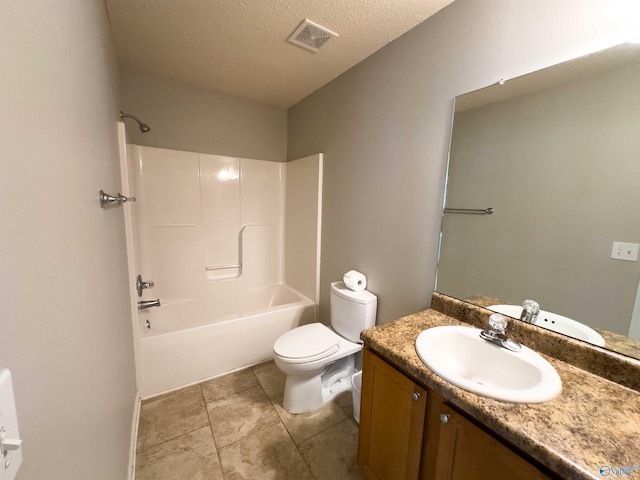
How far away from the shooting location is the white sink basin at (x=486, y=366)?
77cm

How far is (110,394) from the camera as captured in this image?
98 cm

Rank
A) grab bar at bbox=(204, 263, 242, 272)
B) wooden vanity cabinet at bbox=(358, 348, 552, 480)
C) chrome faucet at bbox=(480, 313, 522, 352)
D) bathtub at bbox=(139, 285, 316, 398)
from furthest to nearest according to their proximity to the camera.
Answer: grab bar at bbox=(204, 263, 242, 272), bathtub at bbox=(139, 285, 316, 398), chrome faucet at bbox=(480, 313, 522, 352), wooden vanity cabinet at bbox=(358, 348, 552, 480)

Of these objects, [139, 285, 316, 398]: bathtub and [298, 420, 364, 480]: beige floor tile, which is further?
[139, 285, 316, 398]: bathtub

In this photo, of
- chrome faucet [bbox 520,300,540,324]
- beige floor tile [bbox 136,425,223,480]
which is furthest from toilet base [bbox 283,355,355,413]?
chrome faucet [bbox 520,300,540,324]

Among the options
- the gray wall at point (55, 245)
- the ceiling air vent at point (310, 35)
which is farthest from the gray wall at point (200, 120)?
the gray wall at point (55, 245)

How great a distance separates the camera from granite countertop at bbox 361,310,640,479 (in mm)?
581

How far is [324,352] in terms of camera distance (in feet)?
5.34

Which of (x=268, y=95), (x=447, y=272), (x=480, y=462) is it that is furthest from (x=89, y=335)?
(x=268, y=95)

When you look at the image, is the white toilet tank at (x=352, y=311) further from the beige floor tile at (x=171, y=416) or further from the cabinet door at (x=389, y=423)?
the beige floor tile at (x=171, y=416)

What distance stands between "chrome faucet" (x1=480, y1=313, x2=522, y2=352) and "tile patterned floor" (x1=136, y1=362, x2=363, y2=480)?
1.00 m

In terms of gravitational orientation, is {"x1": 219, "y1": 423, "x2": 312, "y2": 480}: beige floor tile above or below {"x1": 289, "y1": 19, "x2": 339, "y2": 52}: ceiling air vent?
below

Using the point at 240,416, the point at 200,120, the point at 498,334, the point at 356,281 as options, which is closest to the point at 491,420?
the point at 498,334

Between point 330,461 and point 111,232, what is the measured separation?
5.39ft

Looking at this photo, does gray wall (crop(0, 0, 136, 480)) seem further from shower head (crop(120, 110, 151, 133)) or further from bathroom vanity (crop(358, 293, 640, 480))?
bathroom vanity (crop(358, 293, 640, 480))
